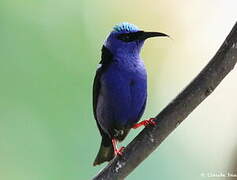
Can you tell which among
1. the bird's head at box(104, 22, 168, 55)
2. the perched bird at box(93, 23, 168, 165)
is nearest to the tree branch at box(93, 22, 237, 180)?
the perched bird at box(93, 23, 168, 165)

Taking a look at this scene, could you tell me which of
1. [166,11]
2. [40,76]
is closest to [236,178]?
[166,11]

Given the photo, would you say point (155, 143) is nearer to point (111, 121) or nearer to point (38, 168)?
point (111, 121)

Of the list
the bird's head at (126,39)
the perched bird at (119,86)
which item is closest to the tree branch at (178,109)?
the perched bird at (119,86)

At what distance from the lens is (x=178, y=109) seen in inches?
72.4

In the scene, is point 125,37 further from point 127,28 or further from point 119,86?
point 119,86

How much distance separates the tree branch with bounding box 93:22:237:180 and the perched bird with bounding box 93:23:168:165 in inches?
9.7

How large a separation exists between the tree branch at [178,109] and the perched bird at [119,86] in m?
0.25

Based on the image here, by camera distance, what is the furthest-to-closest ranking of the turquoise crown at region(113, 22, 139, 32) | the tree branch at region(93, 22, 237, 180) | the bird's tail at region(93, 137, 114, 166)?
1. the bird's tail at region(93, 137, 114, 166)
2. the turquoise crown at region(113, 22, 139, 32)
3. the tree branch at region(93, 22, 237, 180)

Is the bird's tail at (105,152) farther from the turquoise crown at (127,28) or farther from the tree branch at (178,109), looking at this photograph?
the turquoise crown at (127,28)

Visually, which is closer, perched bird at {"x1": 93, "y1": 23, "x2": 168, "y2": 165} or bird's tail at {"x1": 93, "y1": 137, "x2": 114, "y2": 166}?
perched bird at {"x1": 93, "y1": 23, "x2": 168, "y2": 165}

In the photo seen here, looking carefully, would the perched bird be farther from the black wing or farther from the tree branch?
the tree branch

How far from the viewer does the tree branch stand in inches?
69.7

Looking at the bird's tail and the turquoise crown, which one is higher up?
the turquoise crown

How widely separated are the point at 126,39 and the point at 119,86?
0.61 ft
